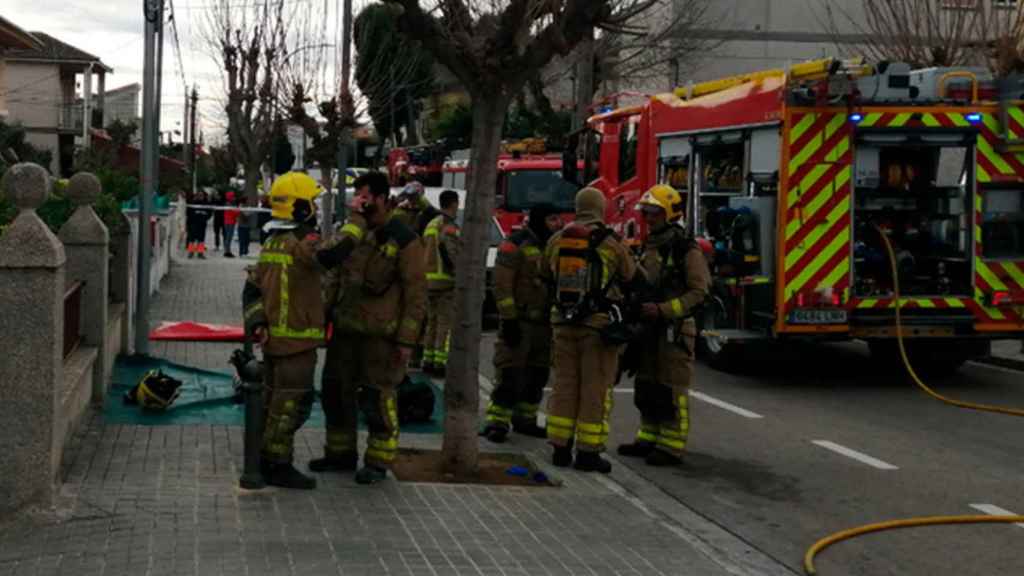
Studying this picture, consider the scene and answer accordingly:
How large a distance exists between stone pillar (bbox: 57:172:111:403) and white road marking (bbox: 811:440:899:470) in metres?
5.44

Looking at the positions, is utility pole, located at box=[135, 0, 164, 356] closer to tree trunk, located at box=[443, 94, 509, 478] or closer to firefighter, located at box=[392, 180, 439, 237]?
firefighter, located at box=[392, 180, 439, 237]

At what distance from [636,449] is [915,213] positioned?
5868 mm

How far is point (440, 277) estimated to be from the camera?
14922 millimetres

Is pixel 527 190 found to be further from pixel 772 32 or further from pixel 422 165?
pixel 772 32

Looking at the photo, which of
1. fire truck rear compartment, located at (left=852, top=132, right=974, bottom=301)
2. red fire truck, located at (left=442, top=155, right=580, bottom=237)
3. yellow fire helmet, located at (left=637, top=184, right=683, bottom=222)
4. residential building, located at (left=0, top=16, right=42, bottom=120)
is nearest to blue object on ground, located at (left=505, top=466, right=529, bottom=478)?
yellow fire helmet, located at (left=637, top=184, right=683, bottom=222)

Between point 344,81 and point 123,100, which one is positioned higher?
point 123,100

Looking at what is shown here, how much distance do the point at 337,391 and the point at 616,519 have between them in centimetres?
183

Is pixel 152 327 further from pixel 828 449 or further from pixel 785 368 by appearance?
pixel 828 449

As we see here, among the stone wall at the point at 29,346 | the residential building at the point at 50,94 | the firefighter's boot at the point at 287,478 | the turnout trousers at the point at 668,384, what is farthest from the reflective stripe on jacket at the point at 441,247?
the residential building at the point at 50,94

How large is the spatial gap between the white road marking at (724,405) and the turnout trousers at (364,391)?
509 centimetres

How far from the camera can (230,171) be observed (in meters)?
83.4

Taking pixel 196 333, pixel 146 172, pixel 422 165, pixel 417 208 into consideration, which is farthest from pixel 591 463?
pixel 422 165

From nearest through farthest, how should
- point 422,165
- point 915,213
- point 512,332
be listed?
point 512,332, point 915,213, point 422,165

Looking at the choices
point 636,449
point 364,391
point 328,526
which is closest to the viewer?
point 328,526
